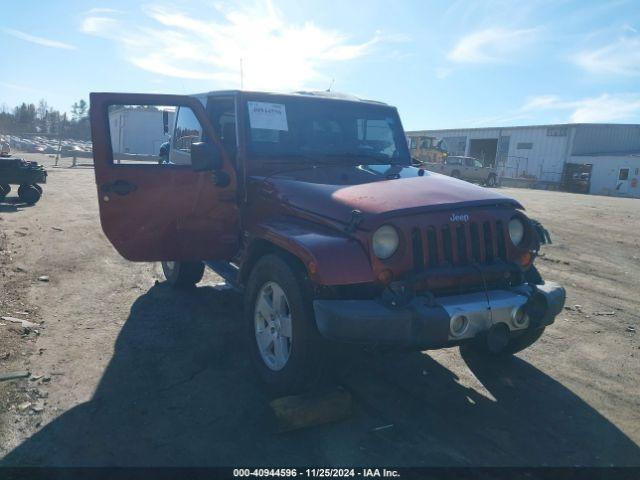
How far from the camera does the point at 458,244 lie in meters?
3.46

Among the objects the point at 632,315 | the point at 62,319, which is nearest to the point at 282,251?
the point at 62,319

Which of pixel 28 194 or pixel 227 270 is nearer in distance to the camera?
pixel 227 270

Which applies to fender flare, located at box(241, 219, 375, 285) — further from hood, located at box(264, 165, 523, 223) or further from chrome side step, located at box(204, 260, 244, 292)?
chrome side step, located at box(204, 260, 244, 292)

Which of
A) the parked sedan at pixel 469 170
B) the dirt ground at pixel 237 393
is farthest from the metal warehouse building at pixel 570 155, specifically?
the dirt ground at pixel 237 393

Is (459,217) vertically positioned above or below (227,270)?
above

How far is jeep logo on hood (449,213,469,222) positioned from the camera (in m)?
3.43

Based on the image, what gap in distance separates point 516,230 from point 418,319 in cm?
128

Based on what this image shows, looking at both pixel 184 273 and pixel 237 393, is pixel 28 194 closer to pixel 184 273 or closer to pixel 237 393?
pixel 184 273

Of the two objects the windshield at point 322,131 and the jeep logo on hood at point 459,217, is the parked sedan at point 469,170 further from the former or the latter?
the jeep logo on hood at point 459,217

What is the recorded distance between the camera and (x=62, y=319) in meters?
5.04

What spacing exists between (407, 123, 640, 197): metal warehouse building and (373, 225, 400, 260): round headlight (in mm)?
33184

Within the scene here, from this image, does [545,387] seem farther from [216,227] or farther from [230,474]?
[216,227]

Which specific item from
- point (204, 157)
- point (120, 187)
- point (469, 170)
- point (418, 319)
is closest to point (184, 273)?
point (120, 187)

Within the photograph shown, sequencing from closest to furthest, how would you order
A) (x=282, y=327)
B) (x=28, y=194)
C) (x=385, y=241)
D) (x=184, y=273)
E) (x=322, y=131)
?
(x=385, y=241) < (x=282, y=327) < (x=322, y=131) < (x=184, y=273) < (x=28, y=194)
